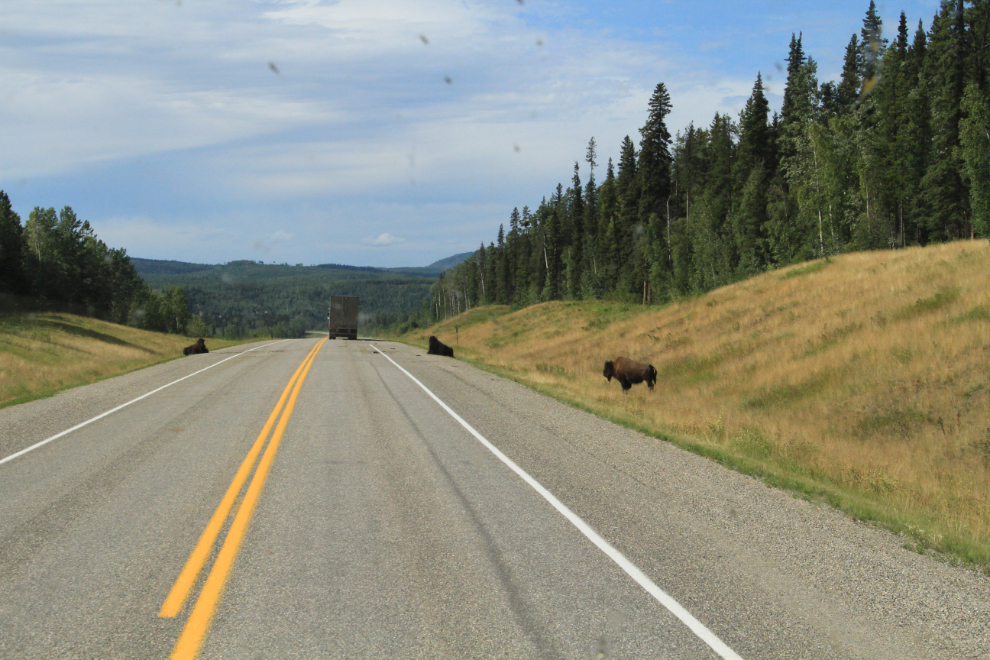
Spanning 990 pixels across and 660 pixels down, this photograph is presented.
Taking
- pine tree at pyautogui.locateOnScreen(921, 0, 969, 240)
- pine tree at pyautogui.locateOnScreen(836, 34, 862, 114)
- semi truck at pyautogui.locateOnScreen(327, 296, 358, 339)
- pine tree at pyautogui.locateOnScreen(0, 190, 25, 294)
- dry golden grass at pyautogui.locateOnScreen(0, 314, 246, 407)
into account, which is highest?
pine tree at pyautogui.locateOnScreen(836, 34, 862, 114)

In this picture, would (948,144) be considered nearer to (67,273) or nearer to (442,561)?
(442,561)

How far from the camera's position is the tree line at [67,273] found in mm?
75562

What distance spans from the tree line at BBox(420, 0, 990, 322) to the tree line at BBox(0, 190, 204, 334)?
6713 centimetres

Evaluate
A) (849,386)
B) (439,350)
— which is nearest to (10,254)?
(439,350)

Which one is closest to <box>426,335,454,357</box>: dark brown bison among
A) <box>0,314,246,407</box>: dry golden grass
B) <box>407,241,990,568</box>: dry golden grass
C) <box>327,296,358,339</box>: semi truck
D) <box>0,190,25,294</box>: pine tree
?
<box>407,241,990,568</box>: dry golden grass

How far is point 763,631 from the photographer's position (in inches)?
174

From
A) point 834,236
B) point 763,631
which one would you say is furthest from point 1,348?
point 834,236

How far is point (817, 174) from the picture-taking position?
50.9m

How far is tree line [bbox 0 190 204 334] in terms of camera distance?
7556 centimetres

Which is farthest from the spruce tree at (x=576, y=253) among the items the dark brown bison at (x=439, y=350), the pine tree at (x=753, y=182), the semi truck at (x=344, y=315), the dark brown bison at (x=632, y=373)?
the dark brown bison at (x=632, y=373)

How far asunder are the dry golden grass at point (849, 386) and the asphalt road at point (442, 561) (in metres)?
1.52

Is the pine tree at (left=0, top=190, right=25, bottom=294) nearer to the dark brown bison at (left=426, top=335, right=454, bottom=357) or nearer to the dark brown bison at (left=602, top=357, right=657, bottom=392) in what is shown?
the dark brown bison at (left=426, top=335, right=454, bottom=357)

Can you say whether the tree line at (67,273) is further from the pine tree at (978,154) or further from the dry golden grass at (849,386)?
the pine tree at (978,154)

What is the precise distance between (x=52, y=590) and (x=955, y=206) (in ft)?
186
